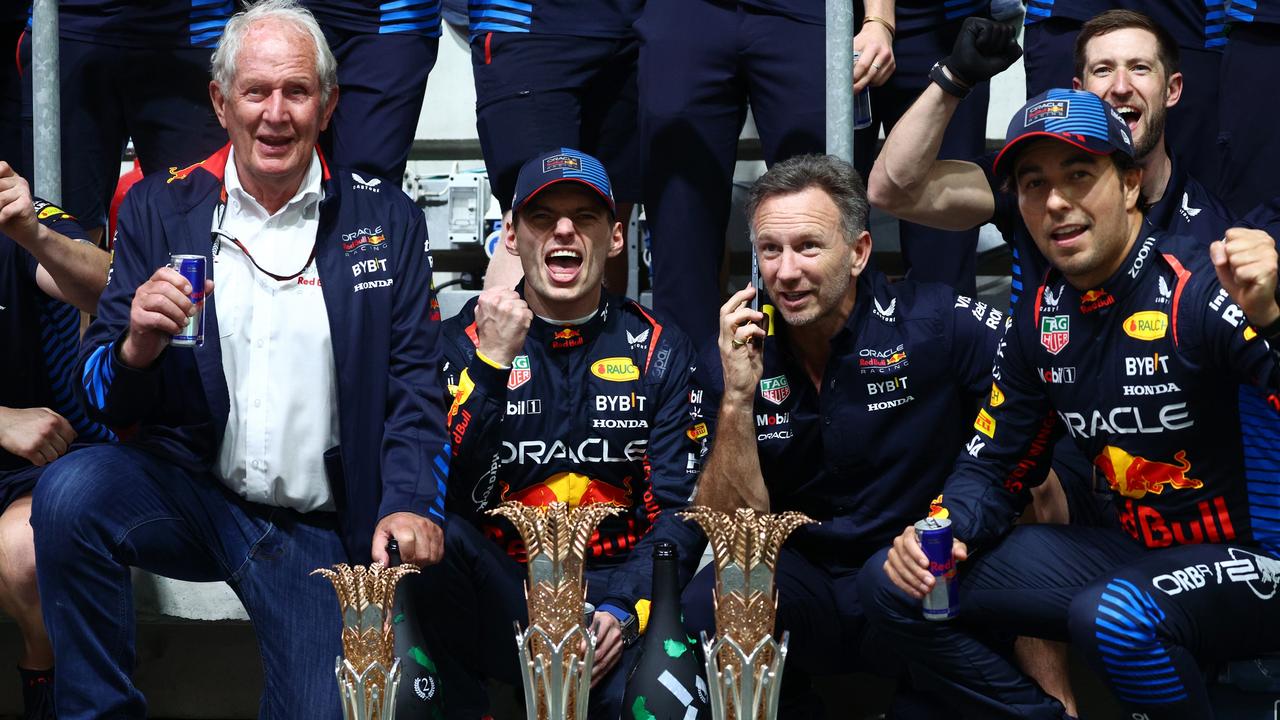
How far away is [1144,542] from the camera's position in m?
3.38

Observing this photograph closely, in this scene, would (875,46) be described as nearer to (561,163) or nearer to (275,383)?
(561,163)

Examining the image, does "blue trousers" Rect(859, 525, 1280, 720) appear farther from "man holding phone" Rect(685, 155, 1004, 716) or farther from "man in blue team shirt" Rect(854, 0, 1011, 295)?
"man in blue team shirt" Rect(854, 0, 1011, 295)

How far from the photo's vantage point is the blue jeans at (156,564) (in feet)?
10.6

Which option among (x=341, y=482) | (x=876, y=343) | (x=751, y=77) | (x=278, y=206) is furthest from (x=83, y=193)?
(x=876, y=343)

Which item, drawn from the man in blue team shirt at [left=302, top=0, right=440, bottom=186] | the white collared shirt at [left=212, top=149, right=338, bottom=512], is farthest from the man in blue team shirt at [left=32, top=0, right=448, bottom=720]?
the man in blue team shirt at [left=302, top=0, right=440, bottom=186]

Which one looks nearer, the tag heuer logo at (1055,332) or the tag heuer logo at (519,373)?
the tag heuer logo at (1055,332)

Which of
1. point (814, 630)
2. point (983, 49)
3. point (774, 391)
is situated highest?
point (983, 49)

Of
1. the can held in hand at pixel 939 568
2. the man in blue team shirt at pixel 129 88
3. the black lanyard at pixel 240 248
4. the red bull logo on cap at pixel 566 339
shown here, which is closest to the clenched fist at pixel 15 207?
the black lanyard at pixel 240 248

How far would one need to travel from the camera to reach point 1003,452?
348 centimetres

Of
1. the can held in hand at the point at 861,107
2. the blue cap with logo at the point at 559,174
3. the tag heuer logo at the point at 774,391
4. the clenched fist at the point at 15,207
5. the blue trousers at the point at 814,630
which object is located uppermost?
the can held in hand at the point at 861,107

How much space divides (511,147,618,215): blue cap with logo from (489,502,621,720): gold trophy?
1.22 metres

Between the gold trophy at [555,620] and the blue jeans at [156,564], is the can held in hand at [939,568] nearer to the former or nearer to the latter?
the gold trophy at [555,620]

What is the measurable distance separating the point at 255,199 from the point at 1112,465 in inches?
81.5

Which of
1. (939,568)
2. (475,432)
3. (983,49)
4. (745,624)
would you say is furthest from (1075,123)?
(475,432)
